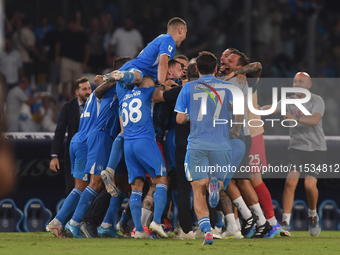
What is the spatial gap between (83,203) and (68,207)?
0.71 feet

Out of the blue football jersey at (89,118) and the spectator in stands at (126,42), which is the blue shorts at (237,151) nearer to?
the blue football jersey at (89,118)

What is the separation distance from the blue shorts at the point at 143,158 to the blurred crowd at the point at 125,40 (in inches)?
162

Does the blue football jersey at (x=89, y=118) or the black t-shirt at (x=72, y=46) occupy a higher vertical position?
the black t-shirt at (x=72, y=46)

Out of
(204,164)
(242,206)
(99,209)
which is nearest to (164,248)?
(204,164)

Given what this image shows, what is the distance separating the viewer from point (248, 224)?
618 centimetres

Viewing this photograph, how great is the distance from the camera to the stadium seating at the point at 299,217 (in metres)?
8.18

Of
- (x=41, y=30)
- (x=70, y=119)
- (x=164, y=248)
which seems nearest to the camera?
(x=164, y=248)

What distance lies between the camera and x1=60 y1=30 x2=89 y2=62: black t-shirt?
34.6 feet

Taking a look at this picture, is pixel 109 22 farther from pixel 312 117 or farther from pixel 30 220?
pixel 312 117

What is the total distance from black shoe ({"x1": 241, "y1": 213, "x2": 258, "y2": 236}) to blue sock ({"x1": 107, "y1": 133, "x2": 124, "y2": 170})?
1726 millimetres

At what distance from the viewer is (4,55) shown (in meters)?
10.3

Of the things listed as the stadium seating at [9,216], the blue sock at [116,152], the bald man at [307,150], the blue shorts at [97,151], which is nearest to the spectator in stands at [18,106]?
the stadium seating at [9,216]

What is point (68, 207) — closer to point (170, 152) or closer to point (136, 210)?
point (136, 210)

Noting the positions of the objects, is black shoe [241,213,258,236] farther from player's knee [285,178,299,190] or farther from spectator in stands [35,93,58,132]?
spectator in stands [35,93,58,132]
